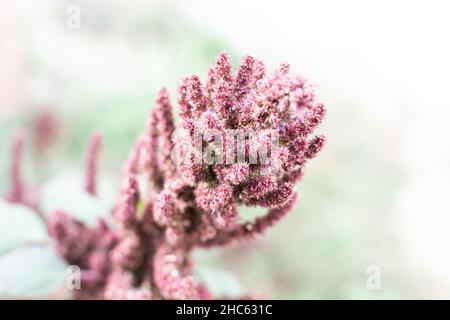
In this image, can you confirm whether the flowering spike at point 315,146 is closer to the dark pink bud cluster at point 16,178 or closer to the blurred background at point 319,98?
the dark pink bud cluster at point 16,178

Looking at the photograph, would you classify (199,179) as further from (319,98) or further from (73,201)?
(319,98)

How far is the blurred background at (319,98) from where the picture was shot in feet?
5.93

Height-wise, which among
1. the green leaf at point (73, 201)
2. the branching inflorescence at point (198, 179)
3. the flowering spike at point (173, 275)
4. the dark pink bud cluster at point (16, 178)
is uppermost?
the dark pink bud cluster at point (16, 178)

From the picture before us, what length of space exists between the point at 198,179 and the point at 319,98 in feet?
3.44

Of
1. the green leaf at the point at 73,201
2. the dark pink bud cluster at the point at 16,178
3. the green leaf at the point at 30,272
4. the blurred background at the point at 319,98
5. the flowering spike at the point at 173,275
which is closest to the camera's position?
the flowering spike at the point at 173,275

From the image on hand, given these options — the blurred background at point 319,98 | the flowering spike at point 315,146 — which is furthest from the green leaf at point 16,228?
the flowering spike at point 315,146

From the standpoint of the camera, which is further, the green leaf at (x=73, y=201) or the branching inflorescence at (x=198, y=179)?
the green leaf at (x=73, y=201)

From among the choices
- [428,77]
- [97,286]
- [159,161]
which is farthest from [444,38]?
[97,286]

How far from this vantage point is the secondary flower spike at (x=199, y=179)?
817 millimetres

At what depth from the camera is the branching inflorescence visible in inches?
32.2

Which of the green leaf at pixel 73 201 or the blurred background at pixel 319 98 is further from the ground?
the blurred background at pixel 319 98

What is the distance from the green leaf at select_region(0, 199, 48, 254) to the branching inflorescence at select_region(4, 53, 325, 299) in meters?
0.07

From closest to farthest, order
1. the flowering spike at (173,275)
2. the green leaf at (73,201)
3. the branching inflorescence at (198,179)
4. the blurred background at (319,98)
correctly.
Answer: the branching inflorescence at (198,179) → the flowering spike at (173,275) → the green leaf at (73,201) → the blurred background at (319,98)

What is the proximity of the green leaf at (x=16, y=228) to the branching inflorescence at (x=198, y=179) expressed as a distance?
7 centimetres
